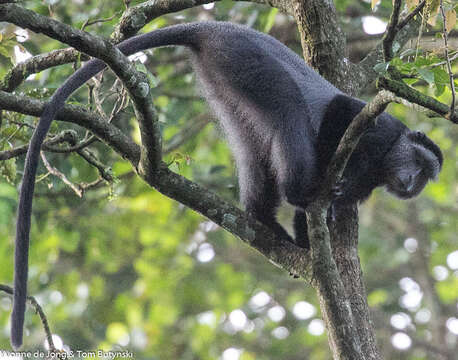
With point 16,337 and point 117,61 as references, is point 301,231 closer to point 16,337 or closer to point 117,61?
point 117,61

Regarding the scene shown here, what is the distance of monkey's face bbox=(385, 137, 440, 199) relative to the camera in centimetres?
458

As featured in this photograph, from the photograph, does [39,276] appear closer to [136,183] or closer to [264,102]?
[136,183]

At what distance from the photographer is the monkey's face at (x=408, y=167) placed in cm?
458

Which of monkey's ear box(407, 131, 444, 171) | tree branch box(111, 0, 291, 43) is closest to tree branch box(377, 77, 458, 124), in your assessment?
tree branch box(111, 0, 291, 43)

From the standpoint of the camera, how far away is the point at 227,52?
400cm

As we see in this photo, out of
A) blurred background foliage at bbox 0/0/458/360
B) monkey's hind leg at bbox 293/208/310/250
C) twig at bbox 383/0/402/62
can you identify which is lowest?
blurred background foliage at bbox 0/0/458/360

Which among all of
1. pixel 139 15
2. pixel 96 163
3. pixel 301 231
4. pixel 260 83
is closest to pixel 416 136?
pixel 301 231

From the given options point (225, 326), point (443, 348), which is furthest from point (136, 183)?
point (443, 348)

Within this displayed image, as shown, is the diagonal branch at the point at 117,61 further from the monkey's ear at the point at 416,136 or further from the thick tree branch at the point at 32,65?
the monkey's ear at the point at 416,136

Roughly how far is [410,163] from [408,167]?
1.3 inches

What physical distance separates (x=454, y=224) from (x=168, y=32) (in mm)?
5766

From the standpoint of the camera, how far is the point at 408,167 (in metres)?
4.62

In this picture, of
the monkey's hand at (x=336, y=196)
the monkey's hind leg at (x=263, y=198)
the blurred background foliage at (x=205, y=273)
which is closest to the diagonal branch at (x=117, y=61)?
the monkey's hand at (x=336, y=196)

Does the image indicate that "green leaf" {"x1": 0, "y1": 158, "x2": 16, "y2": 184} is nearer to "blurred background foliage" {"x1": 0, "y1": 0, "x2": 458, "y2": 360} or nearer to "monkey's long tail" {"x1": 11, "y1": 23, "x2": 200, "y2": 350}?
"monkey's long tail" {"x1": 11, "y1": 23, "x2": 200, "y2": 350}
